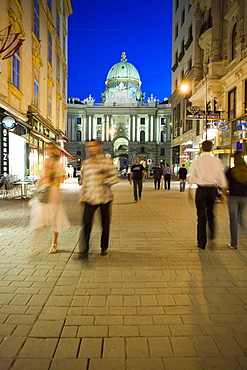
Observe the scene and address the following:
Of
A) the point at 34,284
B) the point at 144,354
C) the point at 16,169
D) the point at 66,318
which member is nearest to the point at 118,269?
the point at 34,284

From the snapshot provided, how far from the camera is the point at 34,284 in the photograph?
13.5ft

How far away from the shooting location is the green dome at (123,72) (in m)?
94.5

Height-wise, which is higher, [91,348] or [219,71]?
[219,71]

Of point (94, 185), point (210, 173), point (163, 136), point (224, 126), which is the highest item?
point (163, 136)

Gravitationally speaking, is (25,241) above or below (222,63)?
below

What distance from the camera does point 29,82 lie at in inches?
871

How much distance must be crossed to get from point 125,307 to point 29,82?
21377 millimetres

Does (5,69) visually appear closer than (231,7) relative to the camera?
Yes

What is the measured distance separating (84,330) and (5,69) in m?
16.5

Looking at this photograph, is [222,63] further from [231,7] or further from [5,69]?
[5,69]

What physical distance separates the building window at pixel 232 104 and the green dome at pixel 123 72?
75110mm

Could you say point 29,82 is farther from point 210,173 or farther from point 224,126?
point 210,173

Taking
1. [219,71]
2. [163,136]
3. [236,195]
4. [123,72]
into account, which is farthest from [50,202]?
[123,72]

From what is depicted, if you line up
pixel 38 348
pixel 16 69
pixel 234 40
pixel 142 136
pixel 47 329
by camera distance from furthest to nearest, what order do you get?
pixel 142 136
pixel 234 40
pixel 16 69
pixel 47 329
pixel 38 348
